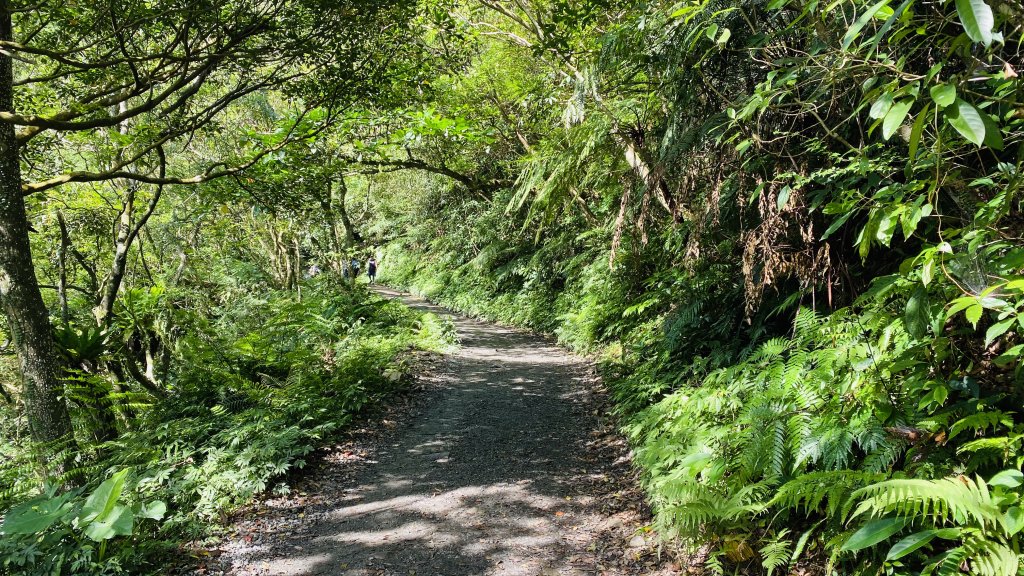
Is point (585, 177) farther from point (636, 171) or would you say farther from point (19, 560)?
point (19, 560)

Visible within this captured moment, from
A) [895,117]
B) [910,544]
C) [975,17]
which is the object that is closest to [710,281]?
[910,544]

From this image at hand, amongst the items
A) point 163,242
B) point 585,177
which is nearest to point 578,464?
point 585,177

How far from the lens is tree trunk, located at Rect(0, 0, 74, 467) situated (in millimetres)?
4262

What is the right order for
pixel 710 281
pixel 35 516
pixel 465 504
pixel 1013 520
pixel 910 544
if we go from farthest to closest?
pixel 710 281 < pixel 465 504 < pixel 35 516 < pixel 1013 520 < pixel 910 544

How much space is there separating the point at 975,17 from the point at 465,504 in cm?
457

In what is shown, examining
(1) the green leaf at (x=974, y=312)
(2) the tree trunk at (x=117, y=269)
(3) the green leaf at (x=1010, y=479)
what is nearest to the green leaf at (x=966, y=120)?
(1) the green leaf at (x=974, y=312)

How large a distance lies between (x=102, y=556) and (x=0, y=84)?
388 centimetres

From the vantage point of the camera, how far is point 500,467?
546 cm

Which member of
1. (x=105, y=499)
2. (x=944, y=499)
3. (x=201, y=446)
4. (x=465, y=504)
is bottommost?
(x=465, y=504)

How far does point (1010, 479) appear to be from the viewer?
83.6 inches

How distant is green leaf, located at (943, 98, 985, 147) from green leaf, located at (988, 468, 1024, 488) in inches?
62.2

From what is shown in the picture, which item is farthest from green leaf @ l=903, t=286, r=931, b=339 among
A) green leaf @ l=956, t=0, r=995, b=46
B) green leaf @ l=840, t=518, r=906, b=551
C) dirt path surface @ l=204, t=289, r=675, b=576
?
dirt path surface @ l=204, t=289, r=675, b=576

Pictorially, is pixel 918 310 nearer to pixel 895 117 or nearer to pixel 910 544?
pixel 910 544

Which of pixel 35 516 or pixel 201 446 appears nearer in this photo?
pixel 35 516
